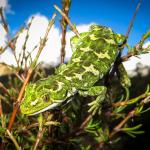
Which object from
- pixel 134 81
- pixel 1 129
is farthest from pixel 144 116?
pixel 1 129

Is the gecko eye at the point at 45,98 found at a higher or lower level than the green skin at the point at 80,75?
lower

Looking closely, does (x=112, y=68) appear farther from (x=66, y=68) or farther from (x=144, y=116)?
(x=144, y=116)

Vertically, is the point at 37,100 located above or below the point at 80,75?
below

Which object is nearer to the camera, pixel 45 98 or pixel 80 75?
pixel 45 98

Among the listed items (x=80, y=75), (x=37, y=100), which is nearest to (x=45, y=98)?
(x=37, y=100)

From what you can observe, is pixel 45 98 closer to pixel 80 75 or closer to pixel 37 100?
pixel 37 100

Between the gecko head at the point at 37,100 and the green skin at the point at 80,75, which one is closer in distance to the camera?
the gecko head at the point at 37,100
